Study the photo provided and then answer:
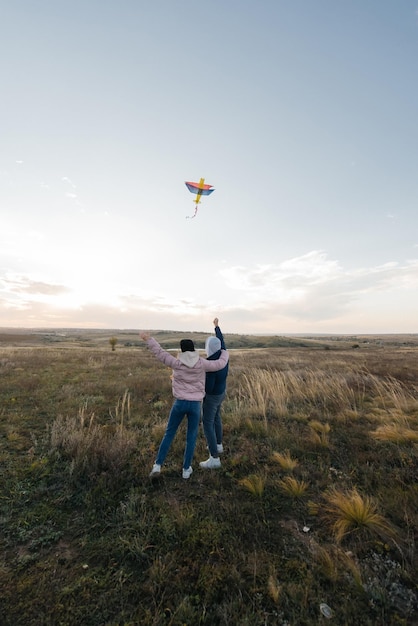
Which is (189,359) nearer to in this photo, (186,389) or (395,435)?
(186,389)

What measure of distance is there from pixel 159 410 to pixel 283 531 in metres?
6.00

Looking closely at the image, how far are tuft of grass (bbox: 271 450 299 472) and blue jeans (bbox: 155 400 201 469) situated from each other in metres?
1.66

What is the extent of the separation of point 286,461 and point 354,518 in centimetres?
158

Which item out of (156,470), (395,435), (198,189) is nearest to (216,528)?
(156,470)

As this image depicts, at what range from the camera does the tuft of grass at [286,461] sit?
16.8ft

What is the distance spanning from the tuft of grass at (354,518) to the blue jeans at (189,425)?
2249mm

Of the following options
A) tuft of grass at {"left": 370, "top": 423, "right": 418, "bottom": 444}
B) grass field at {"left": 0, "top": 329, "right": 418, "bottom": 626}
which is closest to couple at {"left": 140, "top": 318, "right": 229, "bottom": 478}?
grass field at {"left": 0, "top": 329, "right": 418, "bottom": 626}

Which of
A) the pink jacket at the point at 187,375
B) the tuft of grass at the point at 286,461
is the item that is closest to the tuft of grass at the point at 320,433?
the tuft of grass at the point at 286,461

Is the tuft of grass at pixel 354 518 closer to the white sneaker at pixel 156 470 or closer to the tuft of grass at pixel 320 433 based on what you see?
the tuft of grass at pixel 320 433

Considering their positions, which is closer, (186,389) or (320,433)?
(186,389)

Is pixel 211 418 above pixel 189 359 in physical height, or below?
below

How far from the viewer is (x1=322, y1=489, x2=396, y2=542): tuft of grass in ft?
11.5

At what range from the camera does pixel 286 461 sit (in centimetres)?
520

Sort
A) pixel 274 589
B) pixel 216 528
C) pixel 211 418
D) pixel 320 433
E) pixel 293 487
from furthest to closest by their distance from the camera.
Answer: pixel 320 433 < pixel 211 418 < pixel 293 487 < pixel 216 528 < pixel 274 589
